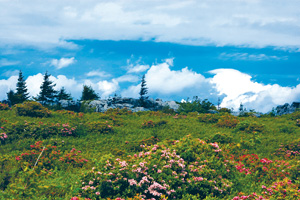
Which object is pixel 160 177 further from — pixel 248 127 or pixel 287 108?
pixel 287 108

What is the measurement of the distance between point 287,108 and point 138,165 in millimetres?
28273

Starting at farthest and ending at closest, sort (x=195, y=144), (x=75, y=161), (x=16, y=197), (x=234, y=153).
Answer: (x=234, y=153) → (x=75, y=161) → (x=195, y=144) → (x=16, y=197)

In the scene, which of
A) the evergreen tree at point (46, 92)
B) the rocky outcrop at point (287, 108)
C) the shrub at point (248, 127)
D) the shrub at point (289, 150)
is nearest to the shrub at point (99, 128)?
the shrub at point (248, 127)

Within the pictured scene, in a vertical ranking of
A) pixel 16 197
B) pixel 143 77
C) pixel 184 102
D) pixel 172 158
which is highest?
pixel 143 77

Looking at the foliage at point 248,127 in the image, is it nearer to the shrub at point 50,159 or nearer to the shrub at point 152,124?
the shrub at point 152,124

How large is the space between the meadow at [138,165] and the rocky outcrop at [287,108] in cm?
1500

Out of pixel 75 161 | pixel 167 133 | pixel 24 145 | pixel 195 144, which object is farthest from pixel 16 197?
pixel 167 133

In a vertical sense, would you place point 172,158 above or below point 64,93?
below

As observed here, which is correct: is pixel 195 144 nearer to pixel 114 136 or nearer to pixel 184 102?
pixel 114 136

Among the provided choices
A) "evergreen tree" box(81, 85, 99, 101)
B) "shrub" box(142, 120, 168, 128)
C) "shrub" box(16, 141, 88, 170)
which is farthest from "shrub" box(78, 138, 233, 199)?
"evergreen tree" box(81, 85, 99, 101)

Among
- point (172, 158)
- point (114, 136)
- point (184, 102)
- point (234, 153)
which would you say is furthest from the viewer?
point (184, 102)

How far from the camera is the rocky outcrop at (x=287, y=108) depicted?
2962 centimetres

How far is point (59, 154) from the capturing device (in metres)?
10.4

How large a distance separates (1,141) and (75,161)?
15.4 feet
